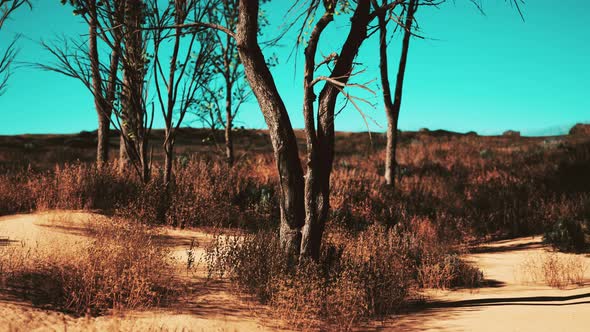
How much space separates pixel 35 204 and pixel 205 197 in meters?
3.38

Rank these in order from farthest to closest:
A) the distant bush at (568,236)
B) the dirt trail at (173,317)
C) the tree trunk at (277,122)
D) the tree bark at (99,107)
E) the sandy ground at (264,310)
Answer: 1. the tree bark at (99,107)
2. the distant bush at (568,236)
3. the tree trunk at (277,122)
4. the sandy ground at (264,310)
5. the dirt trail at (173,317)

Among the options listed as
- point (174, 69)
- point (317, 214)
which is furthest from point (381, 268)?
point (174, 69)

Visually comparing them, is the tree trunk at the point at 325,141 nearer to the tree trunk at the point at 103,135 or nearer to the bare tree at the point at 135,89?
the bare tree at the point at 135,89

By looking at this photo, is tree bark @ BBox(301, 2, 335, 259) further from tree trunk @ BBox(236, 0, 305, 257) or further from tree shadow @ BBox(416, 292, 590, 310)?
tree shadow @ BBox(416, 292, 590, 310)

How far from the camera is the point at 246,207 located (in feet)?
34.9

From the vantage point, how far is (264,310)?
Result: 5359mm

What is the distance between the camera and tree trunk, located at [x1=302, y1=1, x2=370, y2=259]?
237 inches

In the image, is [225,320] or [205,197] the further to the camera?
[205,197]

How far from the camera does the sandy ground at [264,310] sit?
4777 millimetres

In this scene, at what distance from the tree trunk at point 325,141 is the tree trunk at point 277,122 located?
0.67ft

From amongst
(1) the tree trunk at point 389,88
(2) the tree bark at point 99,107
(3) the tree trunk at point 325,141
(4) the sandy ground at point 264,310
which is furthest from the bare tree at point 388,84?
(2) the tree bark at point 99,107

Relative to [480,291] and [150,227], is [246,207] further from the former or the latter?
[480,291]

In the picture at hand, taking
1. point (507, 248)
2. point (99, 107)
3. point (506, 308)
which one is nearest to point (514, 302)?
point (506, 308)

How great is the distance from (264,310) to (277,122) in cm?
225
